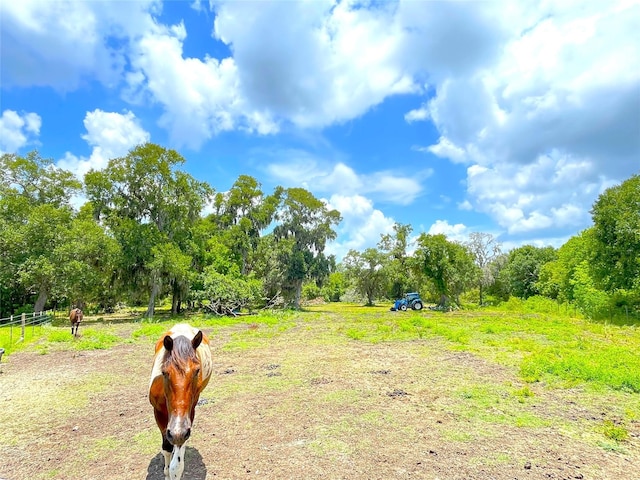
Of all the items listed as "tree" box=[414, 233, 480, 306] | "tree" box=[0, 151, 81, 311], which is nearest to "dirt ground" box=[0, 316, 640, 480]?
"tree" box=[0, 151, 81, 311]

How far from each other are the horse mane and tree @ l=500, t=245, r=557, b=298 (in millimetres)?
48280

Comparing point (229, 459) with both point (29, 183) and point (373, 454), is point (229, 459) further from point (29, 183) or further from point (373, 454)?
point (29, 183)

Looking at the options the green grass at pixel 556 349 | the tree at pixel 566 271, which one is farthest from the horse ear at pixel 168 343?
the tree at pixel 566 271

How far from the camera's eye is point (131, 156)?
27.0 metres

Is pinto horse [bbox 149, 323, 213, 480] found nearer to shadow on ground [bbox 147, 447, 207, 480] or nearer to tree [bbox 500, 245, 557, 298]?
shadow on ground [bbox 147, 447, 207, 480]

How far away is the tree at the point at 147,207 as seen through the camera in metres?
26.5

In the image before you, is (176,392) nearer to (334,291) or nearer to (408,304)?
(408,304)

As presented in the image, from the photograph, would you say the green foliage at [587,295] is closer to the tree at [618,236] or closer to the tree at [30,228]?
the tree at [618,236]

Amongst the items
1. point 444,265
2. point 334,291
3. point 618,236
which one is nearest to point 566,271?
point 444,265

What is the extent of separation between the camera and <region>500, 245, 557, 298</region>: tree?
148 ft

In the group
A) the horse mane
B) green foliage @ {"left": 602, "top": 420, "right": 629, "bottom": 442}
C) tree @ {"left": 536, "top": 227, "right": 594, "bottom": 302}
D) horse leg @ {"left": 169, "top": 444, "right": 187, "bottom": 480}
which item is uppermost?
tree @ {"left": 536, "top": 227, "right": 594, "bottom": 302}

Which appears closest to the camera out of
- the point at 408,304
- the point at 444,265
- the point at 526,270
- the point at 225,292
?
the point at 225,292

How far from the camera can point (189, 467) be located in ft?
15.4

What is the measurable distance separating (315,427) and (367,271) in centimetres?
4448
